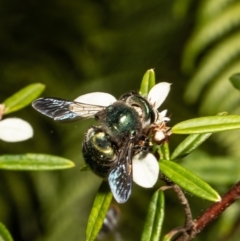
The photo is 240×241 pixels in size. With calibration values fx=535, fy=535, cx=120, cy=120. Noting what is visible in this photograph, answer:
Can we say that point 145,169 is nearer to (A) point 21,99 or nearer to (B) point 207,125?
(B) point 207,125

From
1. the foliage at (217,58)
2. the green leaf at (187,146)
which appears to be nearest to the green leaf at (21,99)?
the green leaf at (187,146)

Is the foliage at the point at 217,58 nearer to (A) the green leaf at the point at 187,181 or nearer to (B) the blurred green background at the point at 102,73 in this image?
(B) the blurred green background at the point at 102,73

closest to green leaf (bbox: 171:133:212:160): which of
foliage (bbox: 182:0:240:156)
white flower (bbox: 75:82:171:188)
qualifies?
white flower (bbox: 75:82:171:188)

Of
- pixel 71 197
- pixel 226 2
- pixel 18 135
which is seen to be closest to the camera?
pixel 18 135

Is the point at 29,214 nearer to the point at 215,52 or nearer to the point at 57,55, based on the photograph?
the point at 57,55

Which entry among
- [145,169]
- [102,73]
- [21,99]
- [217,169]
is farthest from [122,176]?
[102,73]

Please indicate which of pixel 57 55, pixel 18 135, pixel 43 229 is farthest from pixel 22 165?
pixel 57 55

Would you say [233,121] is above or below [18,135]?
below
